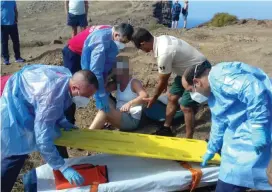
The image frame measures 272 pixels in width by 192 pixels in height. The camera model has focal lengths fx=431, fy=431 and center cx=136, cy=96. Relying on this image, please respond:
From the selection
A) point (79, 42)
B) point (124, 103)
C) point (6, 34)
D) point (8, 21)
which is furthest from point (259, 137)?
point (6, 34)

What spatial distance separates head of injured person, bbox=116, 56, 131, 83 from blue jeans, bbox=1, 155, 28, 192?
1816 mm

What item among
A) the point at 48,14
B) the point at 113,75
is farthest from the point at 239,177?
the point at 48,14

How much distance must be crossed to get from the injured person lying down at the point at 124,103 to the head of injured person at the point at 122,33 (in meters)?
0.34

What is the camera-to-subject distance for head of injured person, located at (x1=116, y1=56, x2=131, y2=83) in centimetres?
496

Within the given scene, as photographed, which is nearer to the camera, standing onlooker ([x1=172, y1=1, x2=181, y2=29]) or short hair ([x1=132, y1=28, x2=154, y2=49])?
short hair ([x1=132, y1=28, x2=154, y2=49])

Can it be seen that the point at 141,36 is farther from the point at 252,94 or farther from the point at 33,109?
the point at 252,94

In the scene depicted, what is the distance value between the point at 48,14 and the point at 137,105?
16196 millimetres

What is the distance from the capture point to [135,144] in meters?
4.11

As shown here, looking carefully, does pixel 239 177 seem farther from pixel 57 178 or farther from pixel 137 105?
pixel 137 105

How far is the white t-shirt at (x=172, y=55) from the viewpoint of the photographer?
14.9 feet

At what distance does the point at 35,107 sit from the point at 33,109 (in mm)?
109

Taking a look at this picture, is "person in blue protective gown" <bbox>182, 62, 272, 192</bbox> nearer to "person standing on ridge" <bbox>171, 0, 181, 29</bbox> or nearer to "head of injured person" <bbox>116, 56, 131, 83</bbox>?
"head of injured person" <bbox>116, 56, 131, 83</bbox>

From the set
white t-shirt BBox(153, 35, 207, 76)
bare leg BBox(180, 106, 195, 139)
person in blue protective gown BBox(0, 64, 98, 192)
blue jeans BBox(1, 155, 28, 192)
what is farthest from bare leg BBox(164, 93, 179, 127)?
blue jeans BBox(1, 155, 28, 192)

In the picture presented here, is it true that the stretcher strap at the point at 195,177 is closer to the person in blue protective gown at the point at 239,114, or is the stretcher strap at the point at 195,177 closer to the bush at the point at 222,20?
the person in blue protective gown at the point at 239,114
